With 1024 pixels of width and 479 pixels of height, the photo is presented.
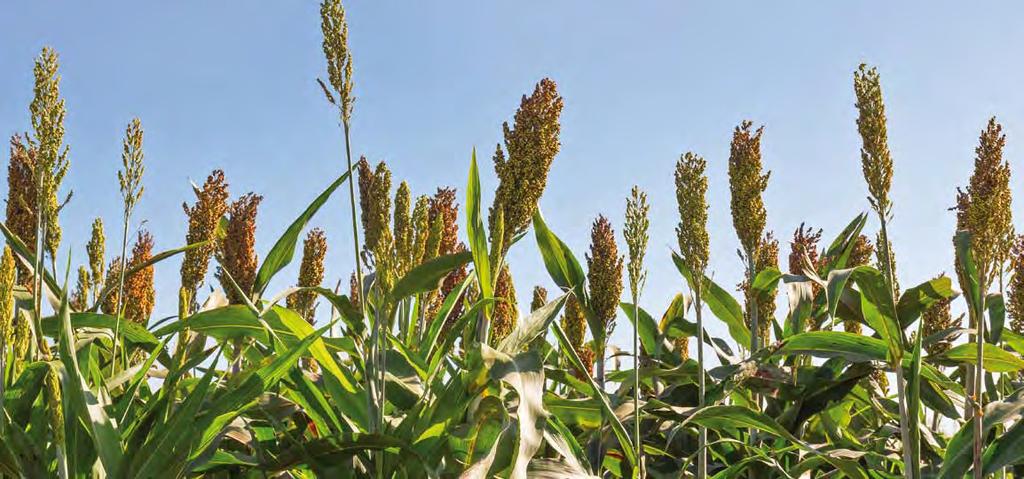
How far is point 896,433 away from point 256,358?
6.84ft

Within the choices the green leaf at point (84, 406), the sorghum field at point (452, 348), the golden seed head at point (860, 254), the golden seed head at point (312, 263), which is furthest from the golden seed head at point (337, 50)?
the golden seed head at point (860, 254)

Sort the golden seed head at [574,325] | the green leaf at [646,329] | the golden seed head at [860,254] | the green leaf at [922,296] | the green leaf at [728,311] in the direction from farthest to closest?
the golden seed head at [860,254], the green leaf at [646,329], the green leaf at [728,311], the golden seed head at [574,325], the green leaf at [922,296]

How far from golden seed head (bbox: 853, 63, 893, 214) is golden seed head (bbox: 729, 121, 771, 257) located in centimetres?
47

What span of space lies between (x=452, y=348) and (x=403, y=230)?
2.09 ft

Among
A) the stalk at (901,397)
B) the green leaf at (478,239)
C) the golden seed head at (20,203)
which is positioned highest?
the golden seed head at (20,203)

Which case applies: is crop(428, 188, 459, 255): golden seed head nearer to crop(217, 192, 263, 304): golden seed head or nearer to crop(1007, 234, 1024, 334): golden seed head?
crop(217, 192, 263, 304): golden seed head

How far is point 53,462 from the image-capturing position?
2010mm

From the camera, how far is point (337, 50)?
194 cm

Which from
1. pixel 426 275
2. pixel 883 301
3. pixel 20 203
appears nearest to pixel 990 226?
pixel 883 301

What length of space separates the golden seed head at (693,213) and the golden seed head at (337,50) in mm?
1000

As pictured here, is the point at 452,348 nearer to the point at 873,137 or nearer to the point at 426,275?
the point at 426,275

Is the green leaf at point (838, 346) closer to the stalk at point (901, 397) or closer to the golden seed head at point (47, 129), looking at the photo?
the stalk at point (901, 397)

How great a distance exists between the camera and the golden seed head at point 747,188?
2.92 m

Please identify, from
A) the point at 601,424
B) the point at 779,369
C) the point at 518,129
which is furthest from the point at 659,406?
the point at 518,129
